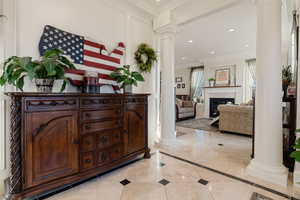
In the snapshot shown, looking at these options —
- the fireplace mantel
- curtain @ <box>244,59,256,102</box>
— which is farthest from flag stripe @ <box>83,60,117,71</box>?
curtain @ <box>244,59,256,102</box>

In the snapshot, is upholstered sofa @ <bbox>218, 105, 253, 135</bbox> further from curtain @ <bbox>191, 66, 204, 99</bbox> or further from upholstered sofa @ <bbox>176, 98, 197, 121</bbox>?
curtain @ <bbox>191, 66, 204, 99</bbox>

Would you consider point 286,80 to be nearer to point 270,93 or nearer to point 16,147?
point 270,93

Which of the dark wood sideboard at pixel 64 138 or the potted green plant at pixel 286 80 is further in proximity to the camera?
the potted green plant at pixel 286 80

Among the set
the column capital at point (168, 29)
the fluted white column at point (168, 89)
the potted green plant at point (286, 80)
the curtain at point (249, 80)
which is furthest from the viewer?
the curtain at point (249, 80)

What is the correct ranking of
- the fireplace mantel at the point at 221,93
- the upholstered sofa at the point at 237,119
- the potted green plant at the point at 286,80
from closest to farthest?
the potted green plant at the point at 286,80, the upholstered sofa at the point at 237,119, the fireplace mantel at the point at 221,93

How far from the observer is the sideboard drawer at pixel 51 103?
4.51 feet

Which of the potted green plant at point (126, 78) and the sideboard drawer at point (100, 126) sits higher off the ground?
the potted green plant at point (126, 78)

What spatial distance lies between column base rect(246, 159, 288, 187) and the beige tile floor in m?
0.08

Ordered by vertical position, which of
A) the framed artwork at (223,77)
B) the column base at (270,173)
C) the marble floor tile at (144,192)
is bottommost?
the marble floor tile at (144,192)

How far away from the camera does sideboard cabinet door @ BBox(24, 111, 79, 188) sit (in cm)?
138

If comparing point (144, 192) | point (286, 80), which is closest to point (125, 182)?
point (144, 192)

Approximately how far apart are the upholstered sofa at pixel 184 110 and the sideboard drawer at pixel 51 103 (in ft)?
15.4

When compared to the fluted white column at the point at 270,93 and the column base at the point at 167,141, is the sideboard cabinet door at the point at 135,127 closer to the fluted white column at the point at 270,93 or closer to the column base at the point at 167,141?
the column base at the point at 167,141

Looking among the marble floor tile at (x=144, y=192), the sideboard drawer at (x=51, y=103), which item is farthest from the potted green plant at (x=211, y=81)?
the sideboard drawer at (x=51, y=103)
